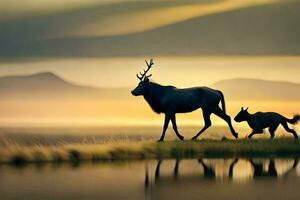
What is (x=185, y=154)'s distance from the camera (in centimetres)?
1631

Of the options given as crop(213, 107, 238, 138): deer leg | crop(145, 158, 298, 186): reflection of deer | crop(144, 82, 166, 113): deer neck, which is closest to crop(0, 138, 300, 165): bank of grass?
crop(213, 107, 238, 138): deer leg

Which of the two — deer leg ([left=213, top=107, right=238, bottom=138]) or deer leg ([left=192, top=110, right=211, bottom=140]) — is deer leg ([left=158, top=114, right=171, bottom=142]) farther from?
deer leg ([left=213, top=107, right=238, bottom=138])

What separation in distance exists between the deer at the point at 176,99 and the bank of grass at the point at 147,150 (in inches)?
29.8

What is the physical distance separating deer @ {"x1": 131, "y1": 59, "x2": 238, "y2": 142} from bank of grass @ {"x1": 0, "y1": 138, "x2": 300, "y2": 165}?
0.76m

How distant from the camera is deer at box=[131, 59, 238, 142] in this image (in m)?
17.5

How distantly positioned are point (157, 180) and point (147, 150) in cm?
358

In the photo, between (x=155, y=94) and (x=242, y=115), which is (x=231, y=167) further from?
(x=242, y=115)

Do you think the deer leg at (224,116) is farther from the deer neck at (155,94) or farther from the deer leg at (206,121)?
the deer neck at (155,94)

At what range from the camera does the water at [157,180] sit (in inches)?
435

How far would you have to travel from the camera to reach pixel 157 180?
12.6 m

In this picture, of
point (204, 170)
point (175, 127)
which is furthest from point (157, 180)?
point (175, 127)

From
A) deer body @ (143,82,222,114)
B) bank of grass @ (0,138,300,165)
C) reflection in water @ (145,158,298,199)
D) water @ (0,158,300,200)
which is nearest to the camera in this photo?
water @ (0,158,300,200)

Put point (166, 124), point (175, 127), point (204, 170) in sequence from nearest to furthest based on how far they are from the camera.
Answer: point (204, 170), point (166, 124), point (175, 127)

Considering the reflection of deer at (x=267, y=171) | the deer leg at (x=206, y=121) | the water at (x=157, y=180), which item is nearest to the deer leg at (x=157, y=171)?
the water at (x=157, y=180)
